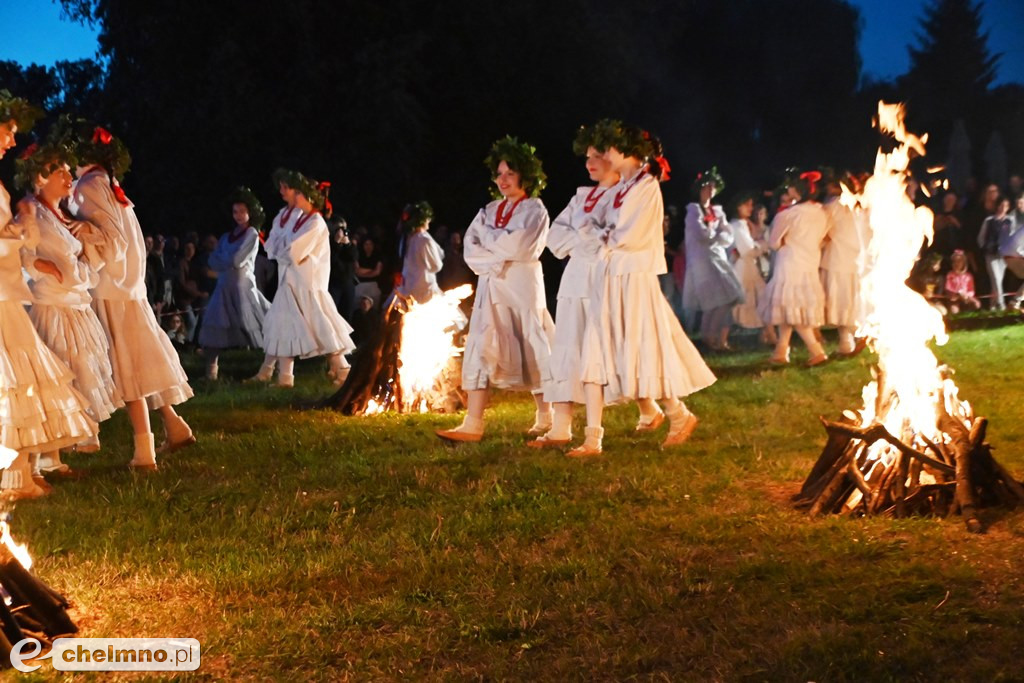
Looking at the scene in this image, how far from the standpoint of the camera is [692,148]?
114 feet

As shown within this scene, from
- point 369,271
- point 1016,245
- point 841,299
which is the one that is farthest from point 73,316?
point 1016,245

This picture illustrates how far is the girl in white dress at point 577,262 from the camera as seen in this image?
29.8ft

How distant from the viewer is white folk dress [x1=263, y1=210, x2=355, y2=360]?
13898 millimetres

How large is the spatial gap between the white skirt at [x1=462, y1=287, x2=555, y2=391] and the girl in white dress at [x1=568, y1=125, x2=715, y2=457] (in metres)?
0.76

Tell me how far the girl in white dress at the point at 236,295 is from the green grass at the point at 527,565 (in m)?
5.66

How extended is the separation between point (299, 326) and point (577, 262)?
218 inches

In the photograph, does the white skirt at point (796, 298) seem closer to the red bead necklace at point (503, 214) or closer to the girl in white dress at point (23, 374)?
the red bead necklace at point (503, 214)

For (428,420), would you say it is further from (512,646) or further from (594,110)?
(594,110)

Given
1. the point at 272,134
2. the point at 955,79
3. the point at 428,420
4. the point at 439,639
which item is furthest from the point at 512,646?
the point at 955,79

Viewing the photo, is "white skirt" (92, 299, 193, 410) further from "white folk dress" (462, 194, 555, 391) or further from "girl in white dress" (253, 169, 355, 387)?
"girl in white dress" (253, 169, 355, 387)

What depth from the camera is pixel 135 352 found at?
355 inches

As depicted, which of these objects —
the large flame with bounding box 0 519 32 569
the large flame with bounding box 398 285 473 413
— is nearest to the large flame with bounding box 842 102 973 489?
the large flame with bounding box 0 519 32 569

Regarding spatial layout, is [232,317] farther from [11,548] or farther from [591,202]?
[11,548]

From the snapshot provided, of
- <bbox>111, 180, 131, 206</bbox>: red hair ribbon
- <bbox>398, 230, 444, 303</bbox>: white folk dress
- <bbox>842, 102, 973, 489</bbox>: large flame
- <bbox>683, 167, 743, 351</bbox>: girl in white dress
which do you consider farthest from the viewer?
<bbox>683, 167, 743, 351</bbox>: girl in white dress
